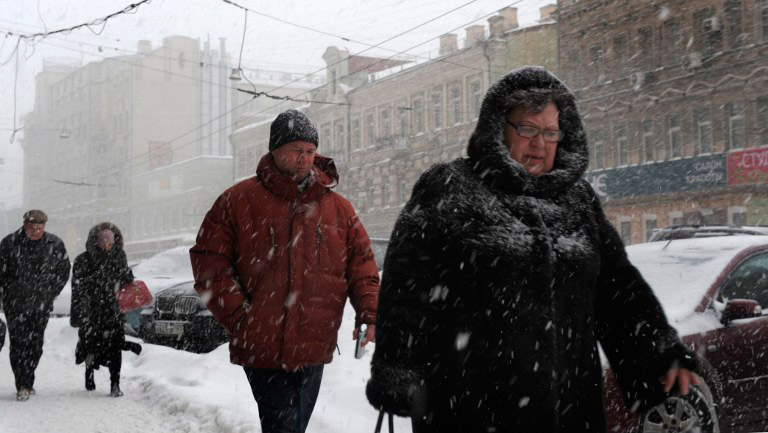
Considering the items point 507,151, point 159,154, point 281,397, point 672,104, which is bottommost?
point 281,397

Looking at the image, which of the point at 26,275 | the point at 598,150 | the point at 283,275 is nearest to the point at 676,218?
the point at 598,150

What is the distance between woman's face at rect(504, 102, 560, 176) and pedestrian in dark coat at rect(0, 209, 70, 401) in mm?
6543

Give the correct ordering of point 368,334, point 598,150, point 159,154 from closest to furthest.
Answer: point 368,334, point 598,150, point 159,154

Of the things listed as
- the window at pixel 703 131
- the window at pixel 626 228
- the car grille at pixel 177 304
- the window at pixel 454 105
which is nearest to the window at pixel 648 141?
A: the window at pixel 703 131

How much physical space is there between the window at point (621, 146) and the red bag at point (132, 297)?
93.9ft

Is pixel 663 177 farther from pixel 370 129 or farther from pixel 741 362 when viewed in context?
pixel 741 362

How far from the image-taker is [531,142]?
2.96 meters

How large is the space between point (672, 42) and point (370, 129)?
21142 millimetres

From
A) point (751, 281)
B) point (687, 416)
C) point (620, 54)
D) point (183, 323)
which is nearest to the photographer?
point (687, 416)

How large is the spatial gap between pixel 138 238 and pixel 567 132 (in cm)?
8126

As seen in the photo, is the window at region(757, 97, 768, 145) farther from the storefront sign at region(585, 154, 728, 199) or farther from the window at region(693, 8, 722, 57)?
the window at region(693, 8, 722, 57)

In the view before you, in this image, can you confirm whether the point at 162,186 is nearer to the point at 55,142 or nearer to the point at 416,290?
the point at 55,142

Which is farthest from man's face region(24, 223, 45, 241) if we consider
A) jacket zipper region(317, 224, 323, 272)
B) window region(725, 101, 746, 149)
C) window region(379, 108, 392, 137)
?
window region(379, 108, 392, 137)

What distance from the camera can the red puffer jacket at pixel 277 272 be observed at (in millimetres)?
3928
